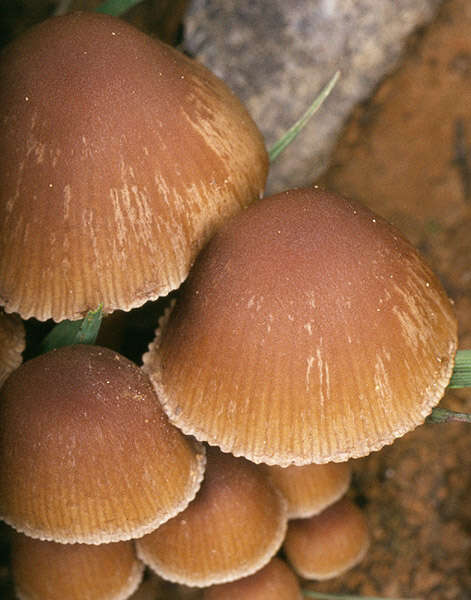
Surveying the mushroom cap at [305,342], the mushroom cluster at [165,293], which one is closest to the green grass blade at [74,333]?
the mushroom cluster at [165,293]

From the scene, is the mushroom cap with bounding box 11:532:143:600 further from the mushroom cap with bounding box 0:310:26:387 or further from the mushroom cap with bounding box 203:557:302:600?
the mushroom cap with bounding box 0:310:26:387

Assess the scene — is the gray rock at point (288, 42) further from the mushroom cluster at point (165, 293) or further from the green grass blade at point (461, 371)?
the green grass blade at point (461, 371)

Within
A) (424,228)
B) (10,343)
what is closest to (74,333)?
(10,343)

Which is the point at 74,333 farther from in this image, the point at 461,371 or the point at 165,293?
the point at 461,371

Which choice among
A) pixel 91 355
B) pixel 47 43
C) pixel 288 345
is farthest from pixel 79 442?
pixel 47 43

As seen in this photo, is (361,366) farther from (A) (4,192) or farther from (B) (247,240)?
(A) (4,192)

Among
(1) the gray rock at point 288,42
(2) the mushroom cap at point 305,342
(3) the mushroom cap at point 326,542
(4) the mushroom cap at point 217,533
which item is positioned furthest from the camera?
(1) the gray rock at point 288,42

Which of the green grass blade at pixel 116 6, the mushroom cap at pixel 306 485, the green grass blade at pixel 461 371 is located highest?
the green grass blade at pixel 116 6
